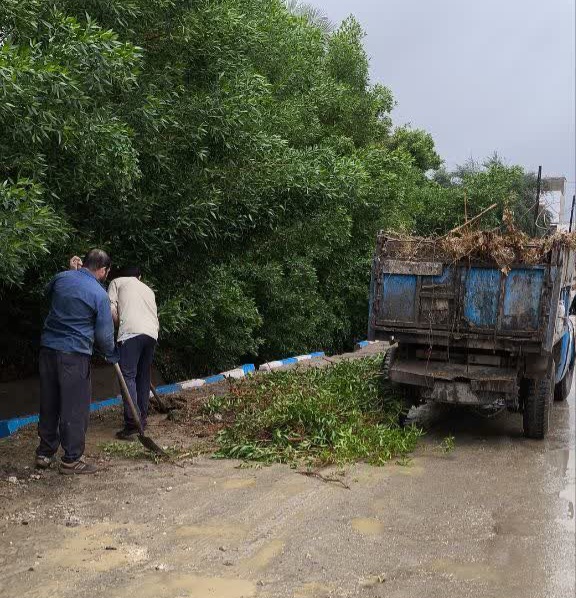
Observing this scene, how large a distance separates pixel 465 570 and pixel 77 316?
3.64 m

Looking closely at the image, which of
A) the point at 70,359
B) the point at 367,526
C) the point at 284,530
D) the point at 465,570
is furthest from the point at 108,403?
the point at 465,570

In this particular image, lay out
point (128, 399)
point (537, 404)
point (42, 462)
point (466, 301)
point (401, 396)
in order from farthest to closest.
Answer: point (401, 396) < point (537, 404) < point (466, 301) < point (128, 399) < point (42, 462)

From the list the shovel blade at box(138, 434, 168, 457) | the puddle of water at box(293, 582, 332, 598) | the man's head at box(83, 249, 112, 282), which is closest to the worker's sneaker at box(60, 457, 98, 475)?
the shovel blade at box(138, 434, 168, 457)

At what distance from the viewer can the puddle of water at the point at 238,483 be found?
6.22 meters

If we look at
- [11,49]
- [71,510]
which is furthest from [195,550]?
[11,49]

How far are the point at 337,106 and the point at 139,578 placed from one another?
16.3 m

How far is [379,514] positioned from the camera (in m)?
5.65

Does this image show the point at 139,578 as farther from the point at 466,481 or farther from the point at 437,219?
the point at 437,219

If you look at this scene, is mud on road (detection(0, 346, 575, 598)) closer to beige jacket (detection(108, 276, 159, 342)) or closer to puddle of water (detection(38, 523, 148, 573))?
puddle of water (detection(38, 523, 148, 573))

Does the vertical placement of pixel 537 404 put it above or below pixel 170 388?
above

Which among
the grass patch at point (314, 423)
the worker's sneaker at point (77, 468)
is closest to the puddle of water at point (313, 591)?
the grass patch at point (314, 423)

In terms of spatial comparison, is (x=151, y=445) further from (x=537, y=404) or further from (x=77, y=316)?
(x=537, y=404)

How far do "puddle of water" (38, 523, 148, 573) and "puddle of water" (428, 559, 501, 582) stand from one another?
1777 mm

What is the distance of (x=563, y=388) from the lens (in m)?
10.9
